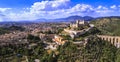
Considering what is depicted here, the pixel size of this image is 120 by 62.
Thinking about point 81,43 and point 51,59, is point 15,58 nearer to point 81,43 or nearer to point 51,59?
point 51,59

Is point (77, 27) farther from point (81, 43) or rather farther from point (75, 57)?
point (75, 57)

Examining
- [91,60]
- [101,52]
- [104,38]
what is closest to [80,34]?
[104,38]

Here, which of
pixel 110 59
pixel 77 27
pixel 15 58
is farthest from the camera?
pixel 77 27

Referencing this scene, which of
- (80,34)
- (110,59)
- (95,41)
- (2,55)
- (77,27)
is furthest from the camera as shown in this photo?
(77,27)

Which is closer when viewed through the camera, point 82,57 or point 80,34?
point 82,57

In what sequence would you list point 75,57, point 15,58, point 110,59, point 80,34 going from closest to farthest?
point 110,59
point 75,57
point 15,58
point 80,34

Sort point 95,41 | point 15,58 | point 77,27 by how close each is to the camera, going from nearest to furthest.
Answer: point 15,58, point 95,41, point 77,27

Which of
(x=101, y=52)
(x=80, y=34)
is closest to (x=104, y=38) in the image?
(x=80, y=34)

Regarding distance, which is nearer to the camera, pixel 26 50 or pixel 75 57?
pixel 75 57
